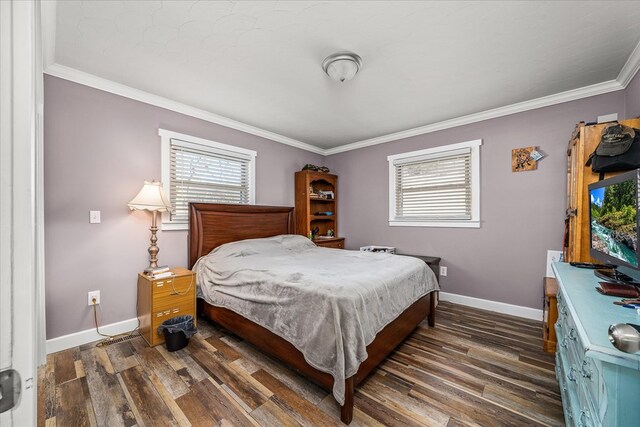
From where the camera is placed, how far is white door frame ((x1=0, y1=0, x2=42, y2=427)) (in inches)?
16.6

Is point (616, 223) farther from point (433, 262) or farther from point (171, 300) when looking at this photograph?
point (171, 300)

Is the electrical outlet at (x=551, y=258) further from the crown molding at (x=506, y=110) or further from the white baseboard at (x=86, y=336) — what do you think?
the white baseboard at (x=86, y=336)

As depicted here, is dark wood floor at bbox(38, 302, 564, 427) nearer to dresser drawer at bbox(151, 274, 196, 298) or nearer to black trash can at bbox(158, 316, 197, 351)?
black trash can at bbox(158, 316, 197, 351)

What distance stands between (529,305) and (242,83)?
3.94 metres

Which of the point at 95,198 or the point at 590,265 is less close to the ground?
the point at 95,198

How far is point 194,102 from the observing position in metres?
2.97

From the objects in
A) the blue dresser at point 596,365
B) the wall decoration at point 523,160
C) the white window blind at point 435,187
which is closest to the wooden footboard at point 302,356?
the blue dresser at point 596,365

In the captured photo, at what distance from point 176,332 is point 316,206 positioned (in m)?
3.00

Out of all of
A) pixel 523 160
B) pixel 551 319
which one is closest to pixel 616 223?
pixel 551 319

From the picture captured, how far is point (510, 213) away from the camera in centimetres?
308

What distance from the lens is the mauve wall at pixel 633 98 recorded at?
217cm

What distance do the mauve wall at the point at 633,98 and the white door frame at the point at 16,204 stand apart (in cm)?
360

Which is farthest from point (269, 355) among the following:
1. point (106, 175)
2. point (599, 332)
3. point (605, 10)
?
point (605, 10)

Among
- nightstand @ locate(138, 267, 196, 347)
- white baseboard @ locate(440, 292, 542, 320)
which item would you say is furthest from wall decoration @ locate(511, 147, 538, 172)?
nightstand @ locate(138, 267, 196, 347)
